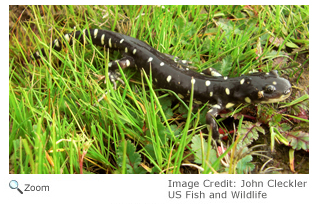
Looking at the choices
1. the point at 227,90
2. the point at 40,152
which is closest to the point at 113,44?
the point at 227,90

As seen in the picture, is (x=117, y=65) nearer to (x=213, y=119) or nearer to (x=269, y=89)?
(x=213, y=119)

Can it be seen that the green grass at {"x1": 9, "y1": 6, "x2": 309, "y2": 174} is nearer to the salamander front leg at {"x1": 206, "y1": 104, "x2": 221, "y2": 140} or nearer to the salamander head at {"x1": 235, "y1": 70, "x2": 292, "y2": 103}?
the salamander front leg at {"x1": 206, "y1": 104, "x2": 221, "y2": 140}
